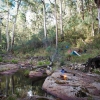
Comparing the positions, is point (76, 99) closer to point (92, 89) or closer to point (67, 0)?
point (92, 89)

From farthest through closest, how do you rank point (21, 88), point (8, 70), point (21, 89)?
point (8, 70)
point (21, 88)
point (21, 89)

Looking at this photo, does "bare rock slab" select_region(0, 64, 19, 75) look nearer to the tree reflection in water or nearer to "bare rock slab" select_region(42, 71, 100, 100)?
the tree reflection in water

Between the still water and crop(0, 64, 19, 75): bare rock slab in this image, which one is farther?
crop(0, 64, 19, 75): bare rock slab

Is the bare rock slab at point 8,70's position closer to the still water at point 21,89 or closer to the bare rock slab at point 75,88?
the still water at point 21,89

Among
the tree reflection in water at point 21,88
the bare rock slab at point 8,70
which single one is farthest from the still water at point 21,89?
the bare rock slab at point 8,70

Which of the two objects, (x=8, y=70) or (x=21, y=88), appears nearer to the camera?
(x=21, y=88)

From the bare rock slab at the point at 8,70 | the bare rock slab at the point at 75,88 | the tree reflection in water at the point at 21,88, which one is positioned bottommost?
the tree reflection in water at the point at 21,88

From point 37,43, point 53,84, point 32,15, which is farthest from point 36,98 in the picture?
point 32,15

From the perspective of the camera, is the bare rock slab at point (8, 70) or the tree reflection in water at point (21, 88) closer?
the tree reflection in water at point (21, 88)

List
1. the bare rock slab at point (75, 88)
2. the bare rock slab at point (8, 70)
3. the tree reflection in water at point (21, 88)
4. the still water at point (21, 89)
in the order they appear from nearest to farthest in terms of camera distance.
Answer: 1. the bare rock slab at point (75, 88)
2. the still water at point (21, 89)
3. the tree reflection in water at point (21, 88)
4. the bare rock slab at point (8, 70)

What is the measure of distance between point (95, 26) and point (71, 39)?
3857mm

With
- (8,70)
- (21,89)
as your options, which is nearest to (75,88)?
(21,89)

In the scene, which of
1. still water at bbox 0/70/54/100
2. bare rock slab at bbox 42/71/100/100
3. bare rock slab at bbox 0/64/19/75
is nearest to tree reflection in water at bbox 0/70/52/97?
still water at bbox 0/70/54/100

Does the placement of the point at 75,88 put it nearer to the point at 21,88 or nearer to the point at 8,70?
the point at 21,88
